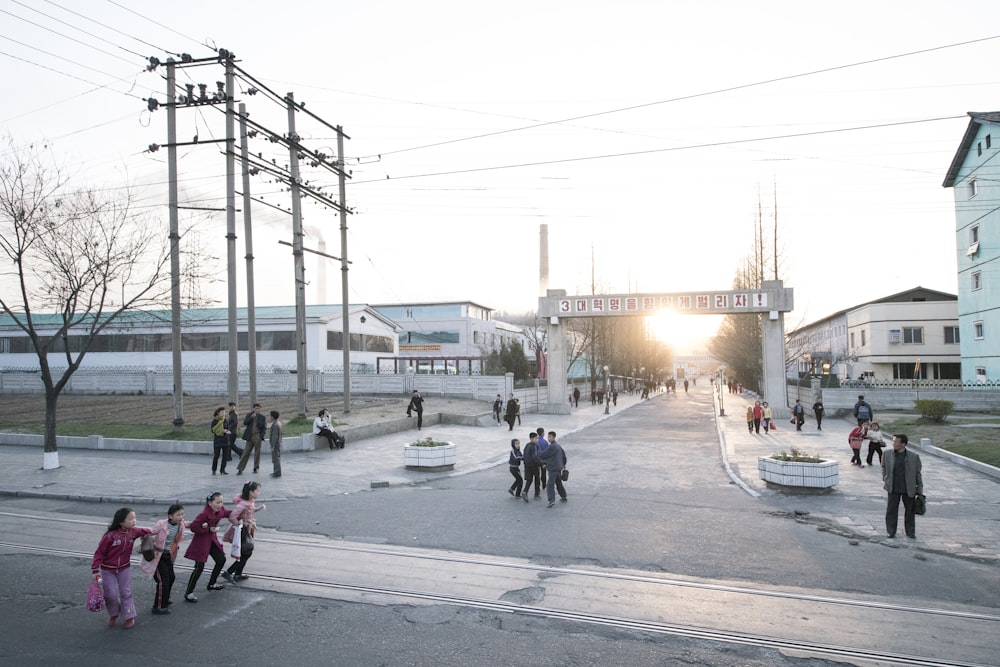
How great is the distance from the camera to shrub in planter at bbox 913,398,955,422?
23.4 meters

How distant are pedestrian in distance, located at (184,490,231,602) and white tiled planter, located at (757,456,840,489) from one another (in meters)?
10.6

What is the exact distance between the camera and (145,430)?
21328mm

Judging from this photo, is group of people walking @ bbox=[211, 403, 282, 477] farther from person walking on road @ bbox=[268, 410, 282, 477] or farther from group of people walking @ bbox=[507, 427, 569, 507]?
group of people walking @ bbox=[507, 427, 569, 507]

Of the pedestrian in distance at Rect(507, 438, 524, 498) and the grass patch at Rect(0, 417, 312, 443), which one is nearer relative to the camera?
the pedestrian in distance at Rect(507, 438, 524, 498)

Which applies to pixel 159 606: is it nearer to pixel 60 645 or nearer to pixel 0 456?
pixel 60 645

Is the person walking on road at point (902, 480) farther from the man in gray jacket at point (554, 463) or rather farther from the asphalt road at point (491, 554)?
the man in gray jacket at point (554, 463)

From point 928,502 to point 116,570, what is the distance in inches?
519

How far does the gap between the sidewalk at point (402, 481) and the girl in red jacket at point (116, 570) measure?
6.56 metres

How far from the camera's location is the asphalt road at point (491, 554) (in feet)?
17.7

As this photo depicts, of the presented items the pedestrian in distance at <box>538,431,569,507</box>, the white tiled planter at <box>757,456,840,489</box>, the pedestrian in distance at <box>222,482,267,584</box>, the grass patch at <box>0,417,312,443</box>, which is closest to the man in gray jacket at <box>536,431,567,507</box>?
the pedestrian in distance at <box>538,431,569,507</box>

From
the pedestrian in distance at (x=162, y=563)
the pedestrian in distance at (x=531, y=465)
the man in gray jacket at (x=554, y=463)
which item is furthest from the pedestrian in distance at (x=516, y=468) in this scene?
the pedestrian in distance at (x=162, y=563)

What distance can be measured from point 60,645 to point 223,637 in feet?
4.50

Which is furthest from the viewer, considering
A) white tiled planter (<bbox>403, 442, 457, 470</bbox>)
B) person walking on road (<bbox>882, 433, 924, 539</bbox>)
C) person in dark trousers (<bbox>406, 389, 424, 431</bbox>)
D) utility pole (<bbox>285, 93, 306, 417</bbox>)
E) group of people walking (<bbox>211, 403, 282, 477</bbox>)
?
person in dark trousers (<bbox>406, 389, 424, 431</bbox>)

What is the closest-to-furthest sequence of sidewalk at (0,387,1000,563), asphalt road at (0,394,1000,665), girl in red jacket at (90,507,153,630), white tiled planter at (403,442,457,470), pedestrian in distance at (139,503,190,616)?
asphalt road at (0,394,1000,665) < girl in red jacket at (90,507,153,630) < pedestrian in distance at (139,503,190,616) < sidewalk at (0,387,1000,563) < white tiled planter at (403,442,457,470)
